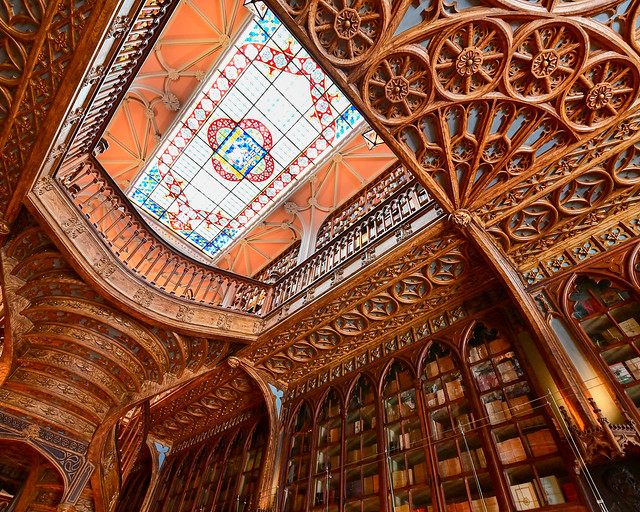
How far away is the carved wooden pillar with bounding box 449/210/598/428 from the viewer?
341cm

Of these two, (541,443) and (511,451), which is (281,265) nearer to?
(511,451)

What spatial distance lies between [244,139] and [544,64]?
8.30m

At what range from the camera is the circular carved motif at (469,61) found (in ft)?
11.0

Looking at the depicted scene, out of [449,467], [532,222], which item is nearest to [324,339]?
[449,467]

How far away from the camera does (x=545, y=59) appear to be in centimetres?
340

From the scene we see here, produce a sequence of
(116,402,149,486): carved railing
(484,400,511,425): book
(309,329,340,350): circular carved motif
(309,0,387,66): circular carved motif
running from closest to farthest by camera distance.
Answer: (309,0,387,66): circular carved motif, (484,400,511,425): book, (309,329,340,350): circular carved motif, (116,402,149,486): carved railing

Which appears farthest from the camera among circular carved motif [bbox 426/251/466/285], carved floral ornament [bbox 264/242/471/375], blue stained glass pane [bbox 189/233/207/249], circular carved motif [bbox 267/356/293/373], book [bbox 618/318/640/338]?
blue stained glass pane [bbox 189/233/207/249]

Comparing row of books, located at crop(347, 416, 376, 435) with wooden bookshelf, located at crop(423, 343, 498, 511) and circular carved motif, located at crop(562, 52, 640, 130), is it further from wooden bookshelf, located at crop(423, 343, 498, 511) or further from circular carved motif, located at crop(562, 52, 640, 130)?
circular carved motif, located at crop(562, 52, 640, 130)

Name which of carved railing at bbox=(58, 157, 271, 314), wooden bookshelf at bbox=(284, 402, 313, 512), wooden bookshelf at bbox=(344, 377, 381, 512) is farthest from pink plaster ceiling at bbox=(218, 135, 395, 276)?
wooden bookshelf at bbox=(344, 377, 381, 512)

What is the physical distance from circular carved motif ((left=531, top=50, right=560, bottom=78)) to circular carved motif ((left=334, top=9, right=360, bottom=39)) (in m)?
1.76

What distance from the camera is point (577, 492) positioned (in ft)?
10.1

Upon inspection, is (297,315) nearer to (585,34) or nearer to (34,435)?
(585,34)

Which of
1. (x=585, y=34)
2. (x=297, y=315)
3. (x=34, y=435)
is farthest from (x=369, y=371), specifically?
(x=34, y=435)

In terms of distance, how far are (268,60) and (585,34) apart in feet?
25.2
